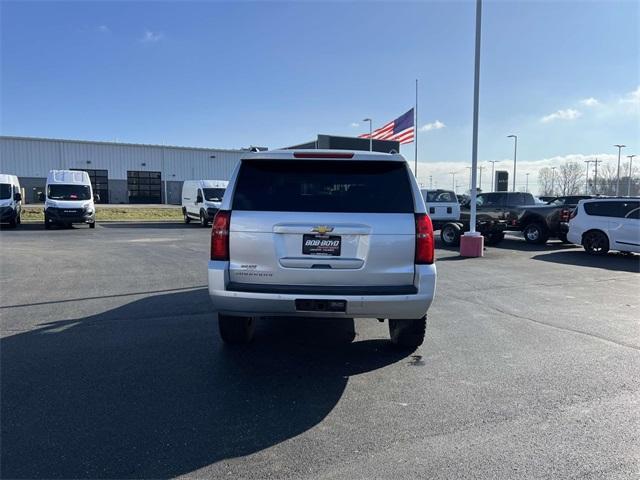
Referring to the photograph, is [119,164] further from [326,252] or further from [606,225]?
[326,252]

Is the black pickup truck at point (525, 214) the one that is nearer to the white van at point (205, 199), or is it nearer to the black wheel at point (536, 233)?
the black wheel at point (536, 233)

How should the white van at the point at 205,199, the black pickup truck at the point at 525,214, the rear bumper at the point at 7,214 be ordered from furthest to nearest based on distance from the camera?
the white van at the point at 205,199, the rear bumper at the point at 7,214, the black pickup truck at the point at 525,214

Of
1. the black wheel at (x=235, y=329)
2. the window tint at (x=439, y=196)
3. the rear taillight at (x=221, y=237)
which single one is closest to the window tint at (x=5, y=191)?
the window tint at (x=439, y=196)

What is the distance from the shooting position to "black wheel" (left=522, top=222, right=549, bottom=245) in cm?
1667

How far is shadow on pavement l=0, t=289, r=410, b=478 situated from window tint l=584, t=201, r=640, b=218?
36.5 feet

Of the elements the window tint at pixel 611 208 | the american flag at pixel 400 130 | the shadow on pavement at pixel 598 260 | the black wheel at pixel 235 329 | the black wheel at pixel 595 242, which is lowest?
the shadow on pavement at pixel 598 260

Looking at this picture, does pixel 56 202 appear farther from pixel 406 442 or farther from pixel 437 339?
pixel 406 442

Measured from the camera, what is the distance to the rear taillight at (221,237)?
13.6 feet

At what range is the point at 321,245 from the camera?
407 centimetres

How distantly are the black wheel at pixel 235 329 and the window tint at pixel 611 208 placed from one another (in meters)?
12.5

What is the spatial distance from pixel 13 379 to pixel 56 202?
20417mm

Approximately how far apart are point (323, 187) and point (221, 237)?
1032 mm

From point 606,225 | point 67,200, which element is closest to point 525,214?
point 606,225

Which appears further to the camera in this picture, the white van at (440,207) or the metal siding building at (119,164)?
the metal siding building at (119,164)
